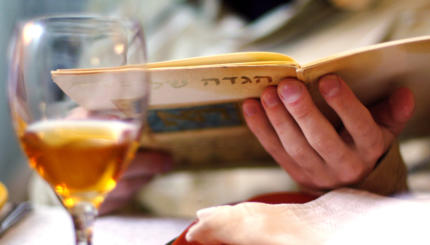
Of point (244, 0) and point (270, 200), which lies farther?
point (244, 0)

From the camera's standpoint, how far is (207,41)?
0.92 meters

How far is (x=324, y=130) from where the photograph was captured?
0.38 meters

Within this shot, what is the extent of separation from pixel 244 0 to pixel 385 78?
0.70 m

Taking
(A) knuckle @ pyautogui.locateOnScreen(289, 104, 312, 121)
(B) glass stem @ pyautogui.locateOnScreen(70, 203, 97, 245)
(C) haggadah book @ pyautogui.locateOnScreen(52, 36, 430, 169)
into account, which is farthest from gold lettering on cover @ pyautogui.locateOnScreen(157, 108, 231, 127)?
(B) glass stem @ pyautogui.locateOnScreen(70, 203, 97, 245)

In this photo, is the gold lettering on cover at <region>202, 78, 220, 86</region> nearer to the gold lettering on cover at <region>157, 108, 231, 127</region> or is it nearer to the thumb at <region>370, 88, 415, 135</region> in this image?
the gold lettering on cover at <region>157, 108, 231, 127</region>

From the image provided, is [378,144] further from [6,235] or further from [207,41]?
[207,41]

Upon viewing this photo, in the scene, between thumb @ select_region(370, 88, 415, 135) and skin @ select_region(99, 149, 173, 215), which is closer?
thumb @ select_region(370, 88, 415, 135)

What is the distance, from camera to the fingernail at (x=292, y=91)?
1.19ft

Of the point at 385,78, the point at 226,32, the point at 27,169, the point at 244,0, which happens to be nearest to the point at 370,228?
the point at 385,78

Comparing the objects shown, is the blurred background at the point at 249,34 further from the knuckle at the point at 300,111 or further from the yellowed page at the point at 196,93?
the knuckle at the point at 300,111

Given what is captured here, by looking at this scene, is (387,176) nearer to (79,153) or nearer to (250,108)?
(250,108)

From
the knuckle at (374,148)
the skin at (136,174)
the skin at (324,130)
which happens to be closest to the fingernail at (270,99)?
the skin at (324,130)

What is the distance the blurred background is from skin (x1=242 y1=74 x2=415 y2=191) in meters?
0.22

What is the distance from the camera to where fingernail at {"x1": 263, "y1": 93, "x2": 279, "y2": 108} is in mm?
381
